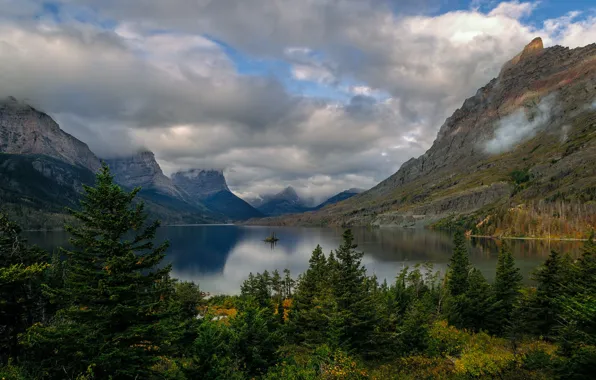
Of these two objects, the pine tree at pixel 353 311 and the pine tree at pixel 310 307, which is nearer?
the pine tree at pixel 353 311

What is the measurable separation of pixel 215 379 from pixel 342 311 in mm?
17394

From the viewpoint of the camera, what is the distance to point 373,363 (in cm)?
3238

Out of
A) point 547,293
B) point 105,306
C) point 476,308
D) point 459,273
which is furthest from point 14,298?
point 459,273

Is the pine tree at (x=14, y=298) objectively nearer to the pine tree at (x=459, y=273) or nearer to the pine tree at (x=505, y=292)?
the pine tree at (x=505, y=292)

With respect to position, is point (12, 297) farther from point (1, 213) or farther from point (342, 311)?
point (342, 311)

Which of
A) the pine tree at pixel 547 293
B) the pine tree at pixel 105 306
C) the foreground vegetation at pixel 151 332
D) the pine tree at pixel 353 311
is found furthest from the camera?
the pine tree at pixel 547 293

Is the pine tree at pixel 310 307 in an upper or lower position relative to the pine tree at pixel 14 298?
lower

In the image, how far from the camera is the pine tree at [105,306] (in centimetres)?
1694

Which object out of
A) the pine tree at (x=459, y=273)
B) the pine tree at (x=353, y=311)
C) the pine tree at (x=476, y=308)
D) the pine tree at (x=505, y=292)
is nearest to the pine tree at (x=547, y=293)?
the pine tree at (x=505, y=292)

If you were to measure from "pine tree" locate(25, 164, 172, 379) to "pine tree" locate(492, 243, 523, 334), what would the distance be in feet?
155

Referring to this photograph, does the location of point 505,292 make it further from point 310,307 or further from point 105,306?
point 105,306

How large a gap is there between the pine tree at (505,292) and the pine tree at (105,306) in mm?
47167

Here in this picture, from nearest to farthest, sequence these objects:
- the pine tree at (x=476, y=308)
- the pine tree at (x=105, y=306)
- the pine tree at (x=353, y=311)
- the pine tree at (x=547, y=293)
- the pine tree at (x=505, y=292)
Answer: the pine tree at (x=105, y=306)
the pine tree at (x=353, y=311)
the pine tree at (x=547, y=293)
the pine tree at (x=505, y=292)
the pine tree at (x=476, y=308)

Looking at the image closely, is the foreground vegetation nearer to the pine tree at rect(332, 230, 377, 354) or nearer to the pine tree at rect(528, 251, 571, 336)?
the pine tree at rect(332, 230, 377, 354)
